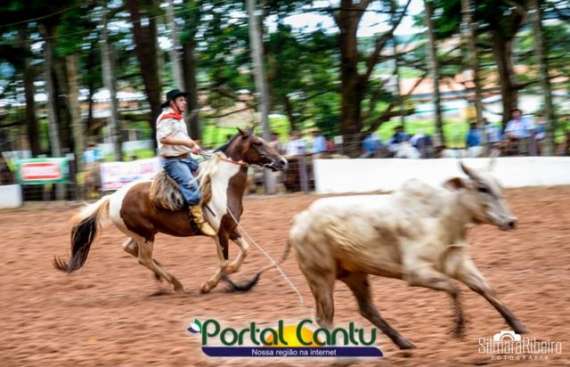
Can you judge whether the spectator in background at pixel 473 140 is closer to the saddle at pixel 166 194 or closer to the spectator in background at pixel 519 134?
the spectator in background at pixel 519 134

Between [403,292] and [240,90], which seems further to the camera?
[240,90]

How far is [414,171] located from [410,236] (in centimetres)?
1226

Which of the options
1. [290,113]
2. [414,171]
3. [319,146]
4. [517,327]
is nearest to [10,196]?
[319,146]

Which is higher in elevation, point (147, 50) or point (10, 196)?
point (147, 50)

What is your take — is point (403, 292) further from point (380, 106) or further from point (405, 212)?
point (380, 106)

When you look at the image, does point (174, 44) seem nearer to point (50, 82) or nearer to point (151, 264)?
point (50, 82)

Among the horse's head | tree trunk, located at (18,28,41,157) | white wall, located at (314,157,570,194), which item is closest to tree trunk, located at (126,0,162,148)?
tree trunk, located at (18,28,41,157)

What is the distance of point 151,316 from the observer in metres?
A: 8.72

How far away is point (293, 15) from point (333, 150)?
5929 millimetres

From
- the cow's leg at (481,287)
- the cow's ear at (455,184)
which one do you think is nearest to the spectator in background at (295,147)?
the cow's ear at (455,184)

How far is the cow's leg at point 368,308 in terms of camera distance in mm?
6578

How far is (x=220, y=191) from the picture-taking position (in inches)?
405

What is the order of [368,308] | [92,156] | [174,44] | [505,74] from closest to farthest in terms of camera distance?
[368,308], [174,44], [92,156], [505,74]

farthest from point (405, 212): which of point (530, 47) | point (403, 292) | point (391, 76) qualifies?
point (530, 47)
